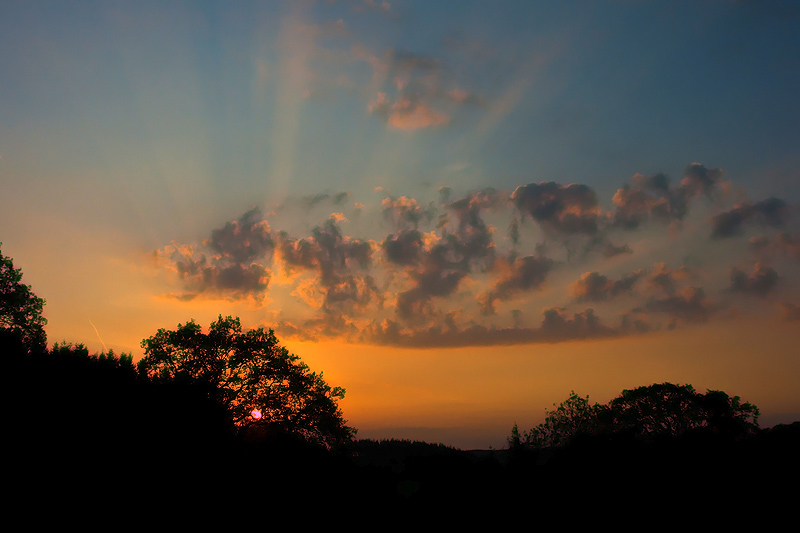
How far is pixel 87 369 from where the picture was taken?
27.1 m

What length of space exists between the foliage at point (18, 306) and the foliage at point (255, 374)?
886 cm

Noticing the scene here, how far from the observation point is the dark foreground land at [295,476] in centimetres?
1553

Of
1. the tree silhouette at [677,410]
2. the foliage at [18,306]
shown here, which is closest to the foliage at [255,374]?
the foliage at [18,306]

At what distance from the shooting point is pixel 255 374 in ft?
155

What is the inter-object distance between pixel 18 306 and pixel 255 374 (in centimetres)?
2134

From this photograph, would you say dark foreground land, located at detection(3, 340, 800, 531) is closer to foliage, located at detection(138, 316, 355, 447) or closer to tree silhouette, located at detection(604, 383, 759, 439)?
foliage, located at detection(138, 316, 355, 447)

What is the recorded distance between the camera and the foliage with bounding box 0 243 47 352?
1745 inches

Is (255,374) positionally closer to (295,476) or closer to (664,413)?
(295,476)

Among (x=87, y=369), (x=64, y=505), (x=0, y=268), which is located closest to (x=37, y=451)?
(x=64, y=505)

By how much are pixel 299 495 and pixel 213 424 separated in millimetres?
9611

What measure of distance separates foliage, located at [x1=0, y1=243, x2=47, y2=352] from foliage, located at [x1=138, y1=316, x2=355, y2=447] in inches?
349

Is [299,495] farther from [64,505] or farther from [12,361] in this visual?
[12,361]

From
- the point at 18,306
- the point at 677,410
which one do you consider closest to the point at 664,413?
the point at 677,410

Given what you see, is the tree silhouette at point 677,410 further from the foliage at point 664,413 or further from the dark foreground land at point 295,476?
the dark foreground land at point 295,476
